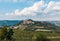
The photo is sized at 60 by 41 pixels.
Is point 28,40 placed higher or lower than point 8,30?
lower

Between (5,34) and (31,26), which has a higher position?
(5,34)

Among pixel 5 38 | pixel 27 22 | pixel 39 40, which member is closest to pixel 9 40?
pixel 5 38

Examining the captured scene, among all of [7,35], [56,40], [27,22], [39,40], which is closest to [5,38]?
[7,35]

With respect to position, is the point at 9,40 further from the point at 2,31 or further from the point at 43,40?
the point at 43,40

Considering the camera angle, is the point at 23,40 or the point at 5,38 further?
the point at 23,40

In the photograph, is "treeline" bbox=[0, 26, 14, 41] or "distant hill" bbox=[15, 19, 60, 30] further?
"distant hill" bbox=[15, 19, 60, 30]

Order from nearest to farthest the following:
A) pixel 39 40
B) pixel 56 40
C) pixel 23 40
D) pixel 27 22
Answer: pixel 39 40 → pixel 23 40 → pixel 56 40 → pixel 27 22

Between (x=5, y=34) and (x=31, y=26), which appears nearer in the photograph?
(x=5, y=34)

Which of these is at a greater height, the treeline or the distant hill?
the treeline

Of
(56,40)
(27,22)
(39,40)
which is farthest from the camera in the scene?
(27,22)

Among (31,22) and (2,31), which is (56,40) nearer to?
(2,31)
